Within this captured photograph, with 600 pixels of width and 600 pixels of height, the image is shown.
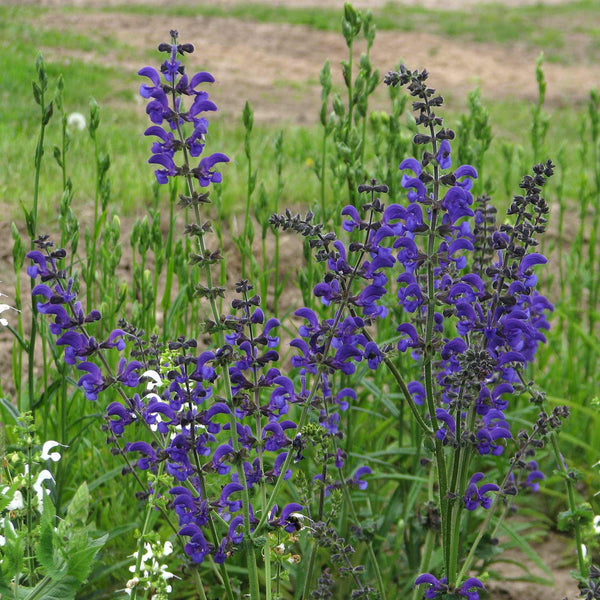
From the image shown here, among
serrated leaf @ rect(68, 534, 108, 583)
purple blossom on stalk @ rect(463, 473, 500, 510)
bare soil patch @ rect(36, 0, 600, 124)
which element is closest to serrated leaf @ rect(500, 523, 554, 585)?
purple blossom on stalk @ rect(463, 473, 500, 510)

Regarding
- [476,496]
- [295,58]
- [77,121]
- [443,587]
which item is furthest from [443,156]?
[295,58]

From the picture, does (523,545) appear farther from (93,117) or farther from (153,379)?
(93,117)

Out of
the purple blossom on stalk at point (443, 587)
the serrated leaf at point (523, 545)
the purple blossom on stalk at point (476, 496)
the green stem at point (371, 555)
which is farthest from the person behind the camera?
the serrated leaf at point (523, 545)

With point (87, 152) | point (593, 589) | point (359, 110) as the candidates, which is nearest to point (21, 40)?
point (87, 152)

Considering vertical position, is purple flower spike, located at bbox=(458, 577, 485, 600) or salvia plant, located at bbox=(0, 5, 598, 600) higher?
salvia plant, located at bbox=(0, 5, 598, 600)

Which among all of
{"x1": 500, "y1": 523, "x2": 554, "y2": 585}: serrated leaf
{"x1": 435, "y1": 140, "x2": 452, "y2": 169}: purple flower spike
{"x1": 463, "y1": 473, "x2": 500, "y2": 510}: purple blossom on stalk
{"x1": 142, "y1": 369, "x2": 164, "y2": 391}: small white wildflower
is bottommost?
{"x1": 500, "y1": 523, "x2": 554, "y2": 585}: serrated leaf

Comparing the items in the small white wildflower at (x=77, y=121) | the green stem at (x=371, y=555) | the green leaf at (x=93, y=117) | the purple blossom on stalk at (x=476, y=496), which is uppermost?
the green leaf at (x=93, y=117)

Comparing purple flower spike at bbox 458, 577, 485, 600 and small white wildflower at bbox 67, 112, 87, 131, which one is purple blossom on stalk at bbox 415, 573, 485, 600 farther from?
small white wildflower at bbox 67, 112, 87, 131

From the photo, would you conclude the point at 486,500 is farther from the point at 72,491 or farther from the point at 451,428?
the point at 72,491

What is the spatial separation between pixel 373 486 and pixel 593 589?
5.21 ft

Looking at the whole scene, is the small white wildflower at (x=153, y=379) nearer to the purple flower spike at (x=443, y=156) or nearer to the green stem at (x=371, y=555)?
the green stem at (x=371, y=555)

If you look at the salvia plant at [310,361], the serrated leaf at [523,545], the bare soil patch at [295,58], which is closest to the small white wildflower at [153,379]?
the salvia plant at [310,361]

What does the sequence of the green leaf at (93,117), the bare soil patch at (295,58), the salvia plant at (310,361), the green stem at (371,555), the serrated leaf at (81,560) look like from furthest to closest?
the bare soil patch at (295,58), the green leaf at (93,117), the green stem at (371,555), the salvia plant at (310,361), the serrated leaf at (81,560)

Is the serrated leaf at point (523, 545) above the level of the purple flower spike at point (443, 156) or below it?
below
